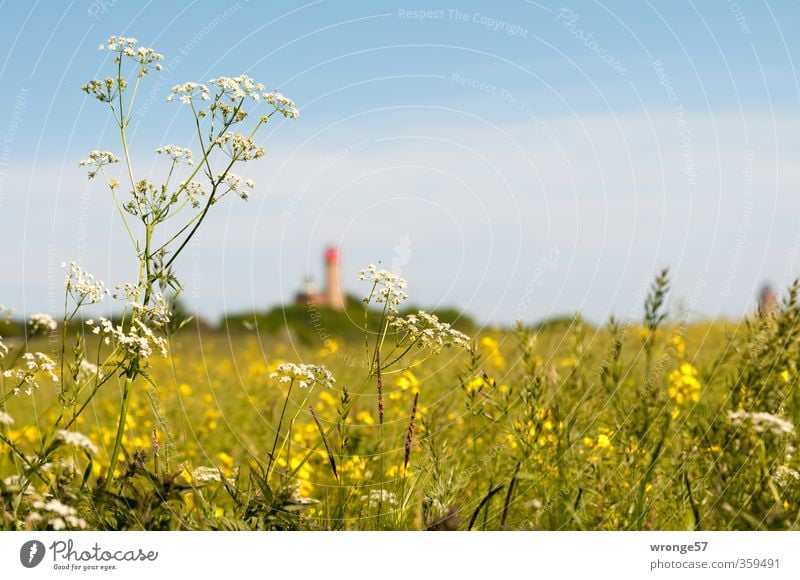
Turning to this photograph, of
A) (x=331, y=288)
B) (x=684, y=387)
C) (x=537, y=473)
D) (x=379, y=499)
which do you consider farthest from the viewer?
(x=331, y=288)

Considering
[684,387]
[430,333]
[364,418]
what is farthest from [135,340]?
[684,387]

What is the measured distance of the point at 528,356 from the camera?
3324mm

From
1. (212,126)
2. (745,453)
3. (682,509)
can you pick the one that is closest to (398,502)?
(682,509)

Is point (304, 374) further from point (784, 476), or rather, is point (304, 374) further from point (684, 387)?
point (684, 387)

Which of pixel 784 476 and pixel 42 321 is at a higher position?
pixel 42 321

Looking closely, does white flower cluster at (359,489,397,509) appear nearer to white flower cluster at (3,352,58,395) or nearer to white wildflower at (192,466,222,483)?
white wildflower at (192,466,222,483)

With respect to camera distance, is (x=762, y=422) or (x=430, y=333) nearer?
(x=430, y=333)

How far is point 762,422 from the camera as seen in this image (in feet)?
9.74

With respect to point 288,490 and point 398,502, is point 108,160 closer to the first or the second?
point 288,490

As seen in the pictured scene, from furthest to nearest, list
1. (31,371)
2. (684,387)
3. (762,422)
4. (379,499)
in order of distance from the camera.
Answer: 1. (684,387)
2. (379,499)
3. (762,422)
4. (31,371)

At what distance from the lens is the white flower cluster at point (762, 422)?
8.76 ft
